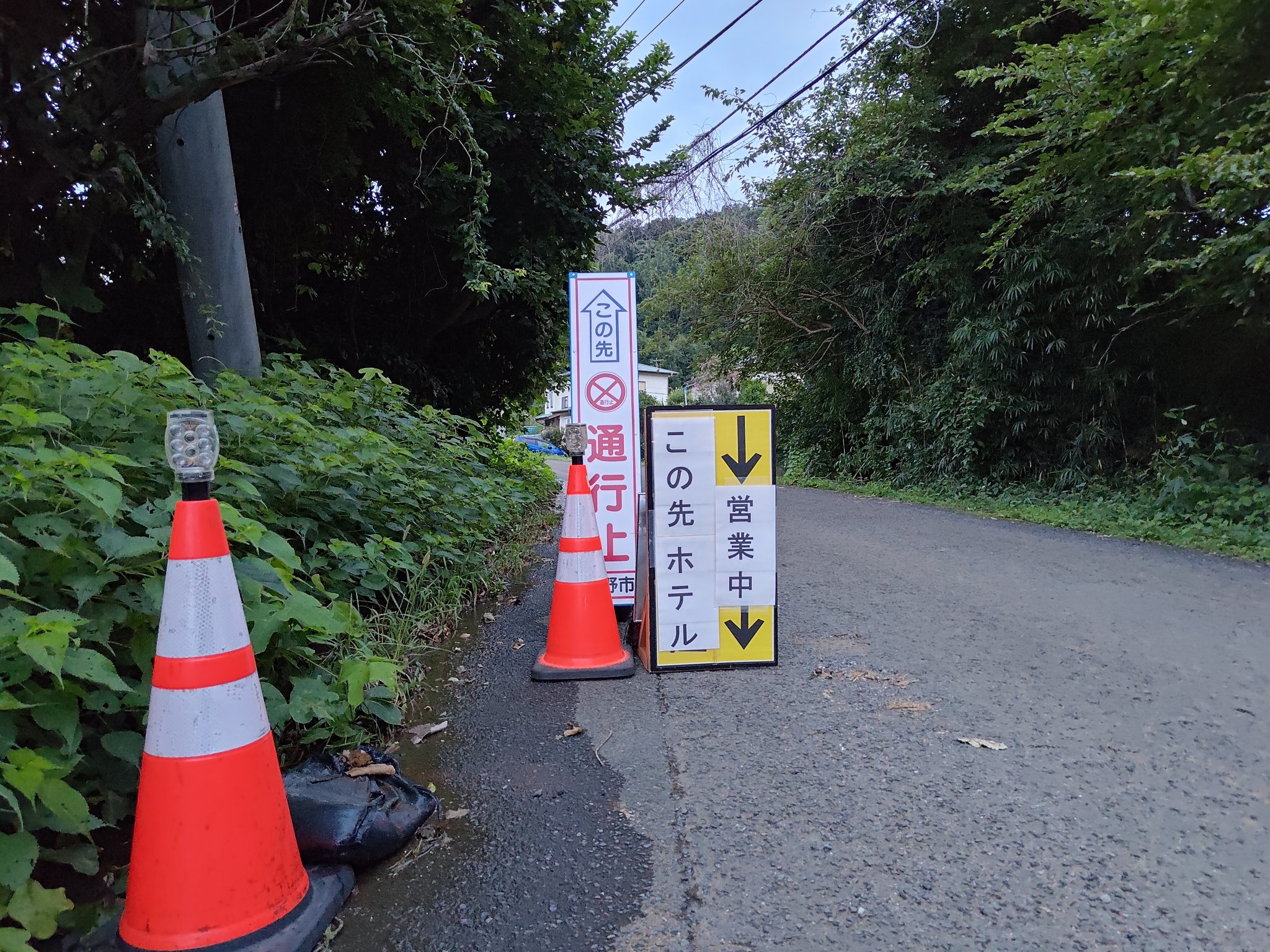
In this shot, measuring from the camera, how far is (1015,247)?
9625 mm

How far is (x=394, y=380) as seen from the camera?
7.73m

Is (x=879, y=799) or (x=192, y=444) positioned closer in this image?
(x=192, y=444)

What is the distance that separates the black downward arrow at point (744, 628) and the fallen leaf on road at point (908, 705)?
2.32 ft

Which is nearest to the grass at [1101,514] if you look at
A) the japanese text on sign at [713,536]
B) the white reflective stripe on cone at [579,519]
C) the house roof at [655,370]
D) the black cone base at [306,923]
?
the japanese text on sign at [713,536]

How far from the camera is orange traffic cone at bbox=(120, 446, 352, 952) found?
144 cm

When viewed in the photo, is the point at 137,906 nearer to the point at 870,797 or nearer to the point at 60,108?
the point at 870,797

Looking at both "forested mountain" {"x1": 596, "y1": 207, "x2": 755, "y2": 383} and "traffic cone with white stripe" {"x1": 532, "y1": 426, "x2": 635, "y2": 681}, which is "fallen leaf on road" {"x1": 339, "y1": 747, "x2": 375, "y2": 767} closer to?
"traffic cone with white stripe" {"x1": 532, "y1": 426, "x2": 635, "y2": 681}

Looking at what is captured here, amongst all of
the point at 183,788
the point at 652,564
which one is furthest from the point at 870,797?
the point at 183,788

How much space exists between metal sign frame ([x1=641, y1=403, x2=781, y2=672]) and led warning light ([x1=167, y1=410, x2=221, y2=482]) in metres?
2.08

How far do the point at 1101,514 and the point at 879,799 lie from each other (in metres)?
7.27

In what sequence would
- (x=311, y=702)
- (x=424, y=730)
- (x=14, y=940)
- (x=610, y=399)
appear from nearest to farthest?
(x=14, y=940) → (x=311, y=702) → (x=424, y=730) → (x=610, y=399)

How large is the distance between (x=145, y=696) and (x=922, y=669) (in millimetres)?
3016

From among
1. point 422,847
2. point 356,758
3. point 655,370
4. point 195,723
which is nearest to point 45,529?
point 195,723

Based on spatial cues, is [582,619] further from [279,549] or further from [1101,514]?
[1101,514]
